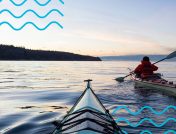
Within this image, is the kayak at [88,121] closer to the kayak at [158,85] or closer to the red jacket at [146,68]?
the kayak at [158,85]

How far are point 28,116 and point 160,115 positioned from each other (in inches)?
206

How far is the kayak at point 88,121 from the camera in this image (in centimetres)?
539

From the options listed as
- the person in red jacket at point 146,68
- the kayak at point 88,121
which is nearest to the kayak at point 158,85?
the person in red jacket at point 146,68

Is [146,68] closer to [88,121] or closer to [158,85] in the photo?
[158,85]

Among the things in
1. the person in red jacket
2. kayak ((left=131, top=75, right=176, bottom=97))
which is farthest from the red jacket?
kayak ((left=131, top=75, right=176, bottom=97))

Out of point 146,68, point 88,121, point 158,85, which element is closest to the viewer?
point 88,121

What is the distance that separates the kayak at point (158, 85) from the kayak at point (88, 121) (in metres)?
9.34

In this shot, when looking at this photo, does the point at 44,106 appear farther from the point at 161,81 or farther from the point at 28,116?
the point at 161,81

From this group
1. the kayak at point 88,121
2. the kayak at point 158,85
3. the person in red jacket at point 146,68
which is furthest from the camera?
the person in red jacket at point 146,68

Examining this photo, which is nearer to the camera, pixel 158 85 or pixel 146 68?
pixel 158 85

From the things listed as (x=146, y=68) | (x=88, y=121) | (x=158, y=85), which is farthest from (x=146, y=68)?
(x=88, y=121)

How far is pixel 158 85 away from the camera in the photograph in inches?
736

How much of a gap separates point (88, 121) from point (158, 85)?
13.7m

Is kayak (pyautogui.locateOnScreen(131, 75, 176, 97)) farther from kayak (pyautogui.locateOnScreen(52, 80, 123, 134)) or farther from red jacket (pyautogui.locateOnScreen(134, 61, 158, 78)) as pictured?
kayak (pyautogui.locateOnScreen(52, 80, 123, 134))
